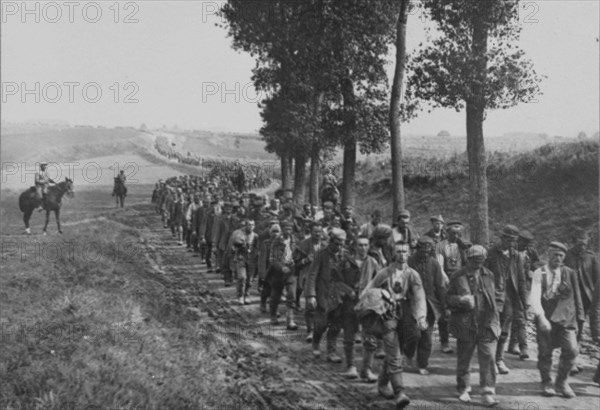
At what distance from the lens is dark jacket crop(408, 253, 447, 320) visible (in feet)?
29.2

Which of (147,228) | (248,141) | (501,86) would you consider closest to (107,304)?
(501,86)

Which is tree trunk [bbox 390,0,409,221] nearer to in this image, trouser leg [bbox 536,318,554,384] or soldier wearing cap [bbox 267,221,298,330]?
soldier wearing cap [bbox 267,221,298,330]

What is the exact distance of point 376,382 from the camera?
26.2 ft

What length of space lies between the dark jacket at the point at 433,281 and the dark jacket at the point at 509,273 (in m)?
0.83

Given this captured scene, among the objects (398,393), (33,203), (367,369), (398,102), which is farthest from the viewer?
(33,203)

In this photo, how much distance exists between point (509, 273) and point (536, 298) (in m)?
0.82

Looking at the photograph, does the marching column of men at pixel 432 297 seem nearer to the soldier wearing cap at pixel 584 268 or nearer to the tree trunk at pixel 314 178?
the soldier wearing cap at pixel 584 268

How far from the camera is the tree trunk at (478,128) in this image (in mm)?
13914

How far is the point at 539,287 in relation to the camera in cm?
808

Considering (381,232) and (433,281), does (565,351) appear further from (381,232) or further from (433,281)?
(381,232)

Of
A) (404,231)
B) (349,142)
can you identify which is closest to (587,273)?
(404,231)

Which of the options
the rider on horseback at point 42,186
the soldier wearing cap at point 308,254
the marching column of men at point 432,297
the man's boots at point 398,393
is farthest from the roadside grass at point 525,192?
the rider on horseback at point 42,186

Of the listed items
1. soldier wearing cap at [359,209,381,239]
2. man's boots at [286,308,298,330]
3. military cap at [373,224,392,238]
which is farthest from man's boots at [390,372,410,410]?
soldier wearing cap at [359,209,381,239]

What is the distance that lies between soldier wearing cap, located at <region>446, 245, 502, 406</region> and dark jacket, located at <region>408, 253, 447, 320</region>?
3.86ft
